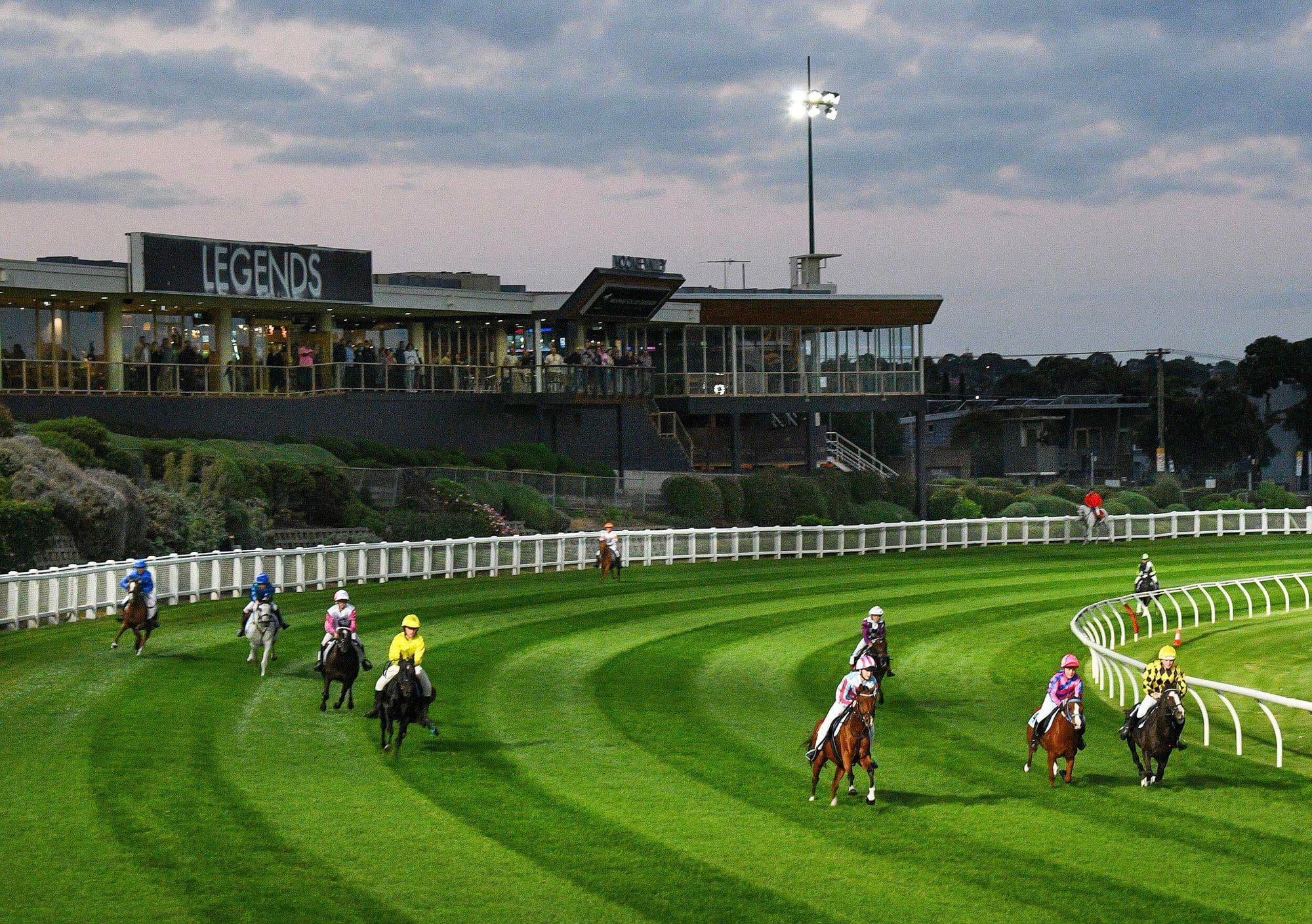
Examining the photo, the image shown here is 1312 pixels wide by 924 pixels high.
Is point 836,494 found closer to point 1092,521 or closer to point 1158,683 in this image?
point 1092,521

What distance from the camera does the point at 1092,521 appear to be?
45531mm

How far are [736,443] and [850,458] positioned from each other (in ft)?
30.0

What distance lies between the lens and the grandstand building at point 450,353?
46.4m

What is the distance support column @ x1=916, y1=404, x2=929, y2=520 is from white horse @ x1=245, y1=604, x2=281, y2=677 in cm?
4107

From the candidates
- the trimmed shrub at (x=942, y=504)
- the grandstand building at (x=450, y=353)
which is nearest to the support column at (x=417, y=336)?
the grandstand building at (x=450, y=353)

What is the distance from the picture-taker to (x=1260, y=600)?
3077 centimetres

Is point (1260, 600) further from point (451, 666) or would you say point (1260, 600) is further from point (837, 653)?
point (451, 666)

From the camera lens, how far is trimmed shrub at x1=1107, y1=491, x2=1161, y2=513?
198ft

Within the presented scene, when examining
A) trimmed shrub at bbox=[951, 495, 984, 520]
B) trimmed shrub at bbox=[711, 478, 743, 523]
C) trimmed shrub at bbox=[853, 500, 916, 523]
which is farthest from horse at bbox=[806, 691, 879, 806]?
trimmed shrub at bbox=[951, 495, 984, 520]

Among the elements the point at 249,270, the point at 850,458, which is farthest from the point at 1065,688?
the point at 850,458

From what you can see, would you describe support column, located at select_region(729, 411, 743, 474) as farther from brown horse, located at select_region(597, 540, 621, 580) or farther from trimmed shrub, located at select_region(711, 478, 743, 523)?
brown horse, located at select_region(597, 540, 621, 580)

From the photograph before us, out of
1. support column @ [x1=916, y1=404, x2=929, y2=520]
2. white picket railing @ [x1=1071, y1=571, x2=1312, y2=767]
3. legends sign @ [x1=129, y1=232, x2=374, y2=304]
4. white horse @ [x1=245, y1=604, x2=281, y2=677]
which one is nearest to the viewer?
white picket railing @ [x1=1071, y1=571, x2=1312, y2=767]

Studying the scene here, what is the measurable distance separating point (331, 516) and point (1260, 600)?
813 inches

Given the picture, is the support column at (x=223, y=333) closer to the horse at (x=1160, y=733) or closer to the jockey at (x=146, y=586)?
the jockey at (x=146, y=586)
